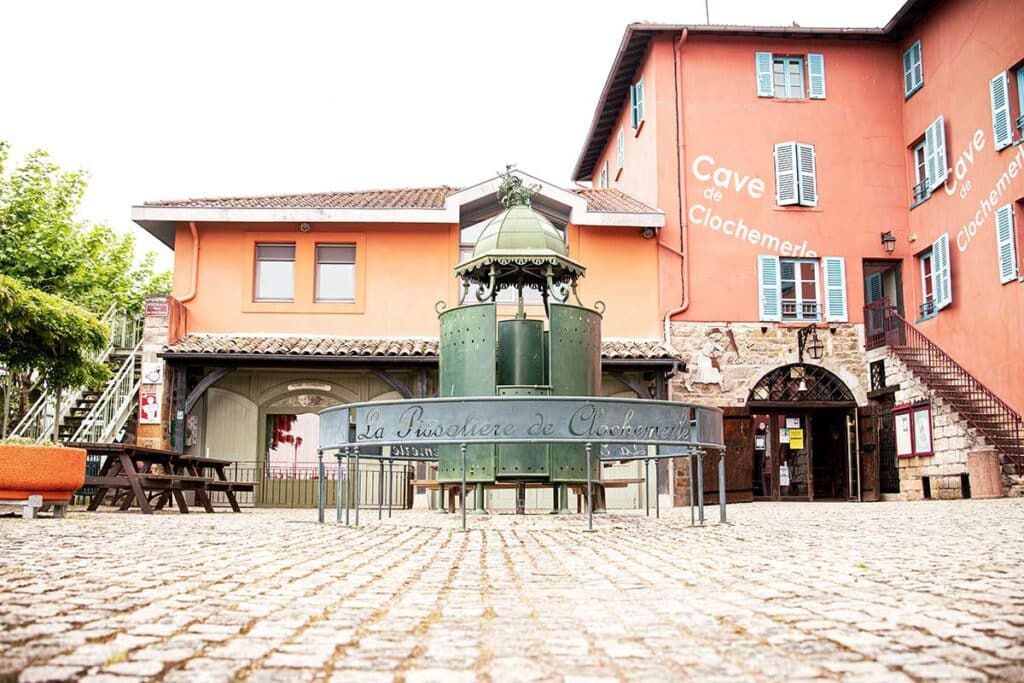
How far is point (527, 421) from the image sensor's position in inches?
313

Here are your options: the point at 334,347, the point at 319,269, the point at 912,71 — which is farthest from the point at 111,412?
the point at 912,71

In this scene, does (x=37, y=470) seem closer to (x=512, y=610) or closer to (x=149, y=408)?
(x=512, y=610)

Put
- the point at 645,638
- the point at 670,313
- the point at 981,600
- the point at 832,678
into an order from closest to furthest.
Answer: the point at 832,678 < the point at 645,638 < the point at 981,600 < the point at 670,313

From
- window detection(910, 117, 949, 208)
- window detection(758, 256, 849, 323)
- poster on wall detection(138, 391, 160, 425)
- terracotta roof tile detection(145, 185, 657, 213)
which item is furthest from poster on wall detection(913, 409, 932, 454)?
poster on wall detection(138, 391, 160, 425)

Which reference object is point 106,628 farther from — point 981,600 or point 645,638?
point 981,600

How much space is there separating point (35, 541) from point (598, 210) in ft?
50.6

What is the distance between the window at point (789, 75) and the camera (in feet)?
73.8

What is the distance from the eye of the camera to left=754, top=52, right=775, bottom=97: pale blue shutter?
2247cm

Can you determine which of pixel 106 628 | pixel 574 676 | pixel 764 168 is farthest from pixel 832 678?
pixel 764 168

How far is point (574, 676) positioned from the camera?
2.73 metres

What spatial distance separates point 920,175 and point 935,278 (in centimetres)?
252

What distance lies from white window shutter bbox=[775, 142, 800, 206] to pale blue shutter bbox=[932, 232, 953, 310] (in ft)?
9.79

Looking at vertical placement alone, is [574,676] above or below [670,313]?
below

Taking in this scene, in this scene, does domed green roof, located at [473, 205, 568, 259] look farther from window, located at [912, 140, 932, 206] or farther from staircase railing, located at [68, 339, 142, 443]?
window, located at [912, 140, 932, 206]
